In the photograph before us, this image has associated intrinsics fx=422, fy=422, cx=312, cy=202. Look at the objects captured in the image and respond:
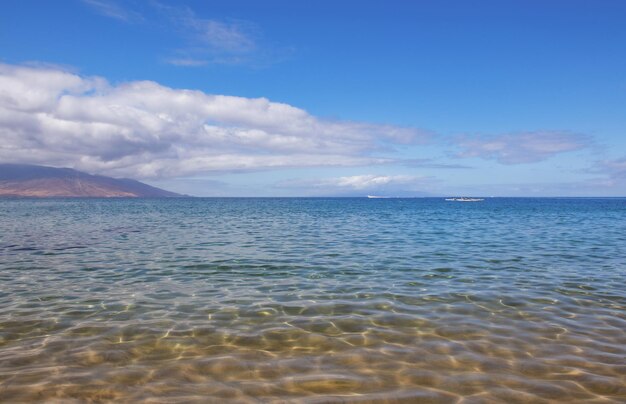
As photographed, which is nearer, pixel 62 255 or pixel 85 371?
pixel 85 371

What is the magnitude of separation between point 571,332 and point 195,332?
333 inches

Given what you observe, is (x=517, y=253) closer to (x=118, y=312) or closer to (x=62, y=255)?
(x=118, y=312)

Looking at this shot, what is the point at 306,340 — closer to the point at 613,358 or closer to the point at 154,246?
the point at 613,358

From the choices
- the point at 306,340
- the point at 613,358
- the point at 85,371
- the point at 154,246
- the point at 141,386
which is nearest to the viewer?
the point at 141,386

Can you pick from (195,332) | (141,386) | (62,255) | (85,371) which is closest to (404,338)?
(195,332)

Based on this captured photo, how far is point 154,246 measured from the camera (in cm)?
2553

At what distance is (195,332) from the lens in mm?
9461

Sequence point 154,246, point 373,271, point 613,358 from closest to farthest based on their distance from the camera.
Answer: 1. point 613,358
2. point 373,271
3. point 154,246

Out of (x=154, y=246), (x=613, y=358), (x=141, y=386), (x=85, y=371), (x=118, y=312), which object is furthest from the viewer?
(x=154, y=246)

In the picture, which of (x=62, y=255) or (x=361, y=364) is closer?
(x=361, y=364)

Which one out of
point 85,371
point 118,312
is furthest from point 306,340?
point 118,312

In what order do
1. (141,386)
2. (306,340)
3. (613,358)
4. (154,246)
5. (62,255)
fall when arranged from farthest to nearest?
(154,246) → (62,255) → (306,340) → (613,358) → (141,386)

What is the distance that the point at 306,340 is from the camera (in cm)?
895

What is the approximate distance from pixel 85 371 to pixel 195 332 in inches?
98.7
